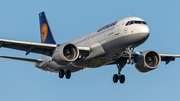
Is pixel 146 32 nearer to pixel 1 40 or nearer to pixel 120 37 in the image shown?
pixel 120 37

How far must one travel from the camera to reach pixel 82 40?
39.2 meters

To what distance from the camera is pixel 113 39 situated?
115ft

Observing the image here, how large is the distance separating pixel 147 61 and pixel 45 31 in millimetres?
15009

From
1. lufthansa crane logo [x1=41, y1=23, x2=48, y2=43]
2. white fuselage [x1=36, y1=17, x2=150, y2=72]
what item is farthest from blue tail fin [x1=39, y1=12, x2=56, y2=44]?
white fuselage [x1=36, y1=17, x2=150, y2=72]

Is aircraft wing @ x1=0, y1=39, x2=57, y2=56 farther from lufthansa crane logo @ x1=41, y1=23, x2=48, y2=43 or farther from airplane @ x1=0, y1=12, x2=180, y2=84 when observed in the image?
lufthansa crane logo @ x1=41, y1=23, x2=48, y2=43

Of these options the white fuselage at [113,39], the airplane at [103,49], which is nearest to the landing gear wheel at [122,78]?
the airplane at [103,49]

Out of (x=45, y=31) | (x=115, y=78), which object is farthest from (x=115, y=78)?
(x=45, y=31)

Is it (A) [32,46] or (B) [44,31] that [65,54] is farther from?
(B) [44,31]

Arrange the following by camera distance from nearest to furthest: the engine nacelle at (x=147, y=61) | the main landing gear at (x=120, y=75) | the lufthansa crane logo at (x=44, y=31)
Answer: the engine nacelle at (x=147, y=61) < the main landing gear at (x=120, y=75) < the lufthansa crane logo at (x=44, y=31)

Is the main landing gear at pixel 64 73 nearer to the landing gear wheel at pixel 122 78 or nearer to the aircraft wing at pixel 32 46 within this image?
the aircraft wing at pixel 32 46

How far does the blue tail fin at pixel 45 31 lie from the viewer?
4697 cm

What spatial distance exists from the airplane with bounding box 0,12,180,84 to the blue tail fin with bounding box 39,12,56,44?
16.6 feet

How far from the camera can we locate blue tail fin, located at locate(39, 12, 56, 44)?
47.0 meters

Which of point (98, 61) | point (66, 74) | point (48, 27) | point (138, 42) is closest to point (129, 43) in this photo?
point (138, 42)
